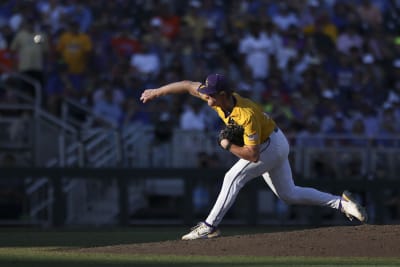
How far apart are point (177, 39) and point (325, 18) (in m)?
3.30

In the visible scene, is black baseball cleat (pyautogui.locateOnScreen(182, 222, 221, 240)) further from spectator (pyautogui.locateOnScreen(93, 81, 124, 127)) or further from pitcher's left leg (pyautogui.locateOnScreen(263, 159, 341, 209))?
spectator (pyautogui.locateOnScreen(93, 81, 124, 127))

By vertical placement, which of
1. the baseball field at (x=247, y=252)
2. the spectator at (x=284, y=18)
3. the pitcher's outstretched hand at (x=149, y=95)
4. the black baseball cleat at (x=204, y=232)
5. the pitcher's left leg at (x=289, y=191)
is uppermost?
the spectator at (x=284, y=18)

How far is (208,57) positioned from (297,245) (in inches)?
371

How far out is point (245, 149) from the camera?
1074 cm

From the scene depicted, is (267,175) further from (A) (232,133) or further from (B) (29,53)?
(B) (29,53)

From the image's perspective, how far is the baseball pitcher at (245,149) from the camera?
10719mm

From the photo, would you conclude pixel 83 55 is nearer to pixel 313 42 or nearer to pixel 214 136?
pixel 214 136

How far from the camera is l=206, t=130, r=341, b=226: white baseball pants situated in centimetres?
1106

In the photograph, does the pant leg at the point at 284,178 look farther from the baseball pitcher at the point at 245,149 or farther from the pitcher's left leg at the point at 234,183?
the pitcher's left leg at the point at 234,183

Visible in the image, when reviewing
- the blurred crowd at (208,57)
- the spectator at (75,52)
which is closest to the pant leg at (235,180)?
the blurred crowd at (208,57)

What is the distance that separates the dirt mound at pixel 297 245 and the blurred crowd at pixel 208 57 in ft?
23.8

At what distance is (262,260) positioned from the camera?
10117mm

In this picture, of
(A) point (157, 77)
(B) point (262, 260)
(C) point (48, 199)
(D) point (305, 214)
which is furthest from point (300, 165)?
(B) point (262, 260)

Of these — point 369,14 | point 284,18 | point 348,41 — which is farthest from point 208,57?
point 369,14
